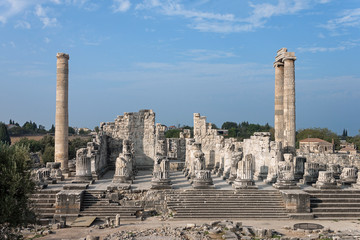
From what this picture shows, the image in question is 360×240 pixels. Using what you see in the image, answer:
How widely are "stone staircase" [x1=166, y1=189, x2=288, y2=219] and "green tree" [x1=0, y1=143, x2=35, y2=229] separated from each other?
6.83 meters

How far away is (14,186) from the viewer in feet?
37.4

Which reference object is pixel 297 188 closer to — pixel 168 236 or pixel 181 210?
pixel 181 210

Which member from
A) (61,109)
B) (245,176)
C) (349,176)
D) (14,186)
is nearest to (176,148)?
(61,109)

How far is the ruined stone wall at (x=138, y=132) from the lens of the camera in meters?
28.6

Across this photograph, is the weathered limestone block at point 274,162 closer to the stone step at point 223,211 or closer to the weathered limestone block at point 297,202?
the weathered limestone block at point 297,202

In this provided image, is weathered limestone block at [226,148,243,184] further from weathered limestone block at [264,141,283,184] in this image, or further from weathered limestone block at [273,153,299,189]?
weathered limestone block at [273,153,299,189]

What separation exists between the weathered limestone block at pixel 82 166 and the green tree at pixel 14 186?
782cm

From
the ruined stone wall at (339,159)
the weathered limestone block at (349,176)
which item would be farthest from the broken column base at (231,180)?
the ruined stone wall at (339,159)

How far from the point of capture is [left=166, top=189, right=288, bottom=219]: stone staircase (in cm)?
1648

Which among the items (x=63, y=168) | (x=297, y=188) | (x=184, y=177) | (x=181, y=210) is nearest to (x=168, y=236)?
(x=181, y=210)

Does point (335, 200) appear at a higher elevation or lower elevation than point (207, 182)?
lower

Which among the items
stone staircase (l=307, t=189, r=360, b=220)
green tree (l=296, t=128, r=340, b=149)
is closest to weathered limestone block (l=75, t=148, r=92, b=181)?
stone staircase (l=307, t=189, r=360, b=220)

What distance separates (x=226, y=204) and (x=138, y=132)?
13.1 metres

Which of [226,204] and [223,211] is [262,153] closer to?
[226,204]
